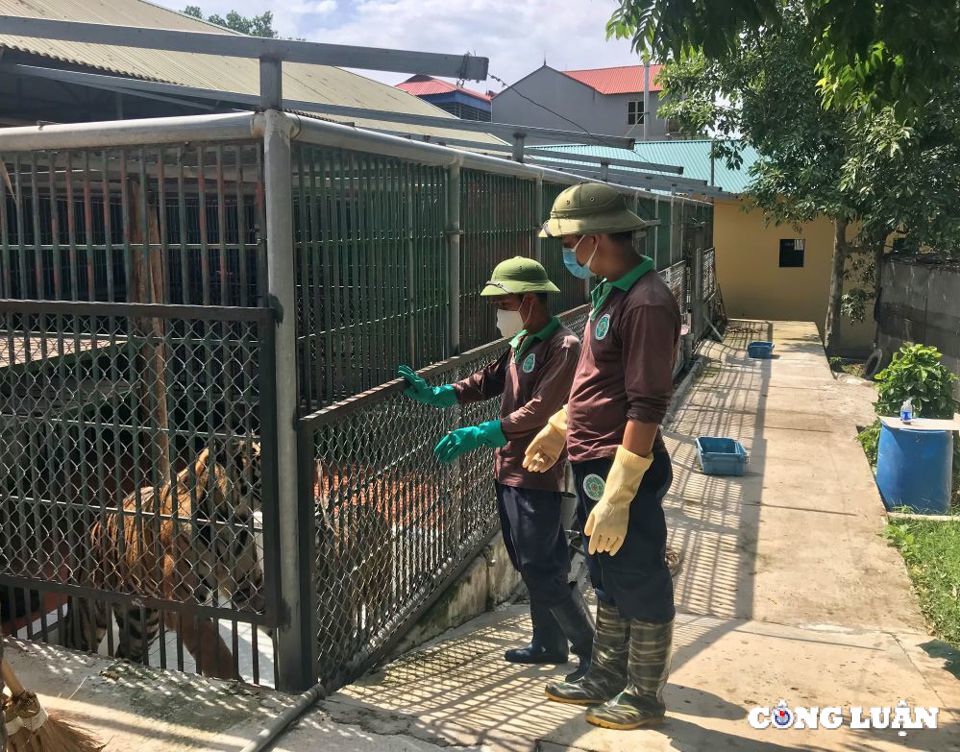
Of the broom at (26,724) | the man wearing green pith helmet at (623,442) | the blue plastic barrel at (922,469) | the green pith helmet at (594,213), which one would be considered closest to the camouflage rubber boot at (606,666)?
the man wearing green pith helmet at (623,442)

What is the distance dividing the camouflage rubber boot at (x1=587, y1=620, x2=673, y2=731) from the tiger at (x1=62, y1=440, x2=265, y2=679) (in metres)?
1.31

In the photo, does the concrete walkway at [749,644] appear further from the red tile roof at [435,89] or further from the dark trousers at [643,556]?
the red tile roof at [435,89]

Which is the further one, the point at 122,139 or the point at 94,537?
the point at 94,537

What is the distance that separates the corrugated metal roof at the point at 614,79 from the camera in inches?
1547

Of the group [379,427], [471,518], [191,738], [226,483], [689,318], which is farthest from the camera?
[689,318]

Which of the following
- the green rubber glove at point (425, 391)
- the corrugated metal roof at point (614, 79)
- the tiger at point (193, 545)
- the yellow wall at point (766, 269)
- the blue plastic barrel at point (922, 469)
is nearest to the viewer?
the tiger at point (193, 545)

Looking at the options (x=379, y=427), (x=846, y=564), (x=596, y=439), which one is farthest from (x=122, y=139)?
(x=846, y=564)

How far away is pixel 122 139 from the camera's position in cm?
287


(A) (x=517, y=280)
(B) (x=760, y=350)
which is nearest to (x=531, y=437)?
(A) (x=517, y=280)

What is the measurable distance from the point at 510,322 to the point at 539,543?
95cm

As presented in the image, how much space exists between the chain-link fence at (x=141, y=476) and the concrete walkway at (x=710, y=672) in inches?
11.6

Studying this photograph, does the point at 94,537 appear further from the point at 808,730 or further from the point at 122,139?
the point at 808,730

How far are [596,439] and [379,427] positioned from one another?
944 millimetres

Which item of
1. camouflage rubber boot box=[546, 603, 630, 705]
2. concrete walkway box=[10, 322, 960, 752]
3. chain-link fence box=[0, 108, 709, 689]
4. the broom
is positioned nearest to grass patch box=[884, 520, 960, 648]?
concrete walkway box=[10, 322, 960, 752]
